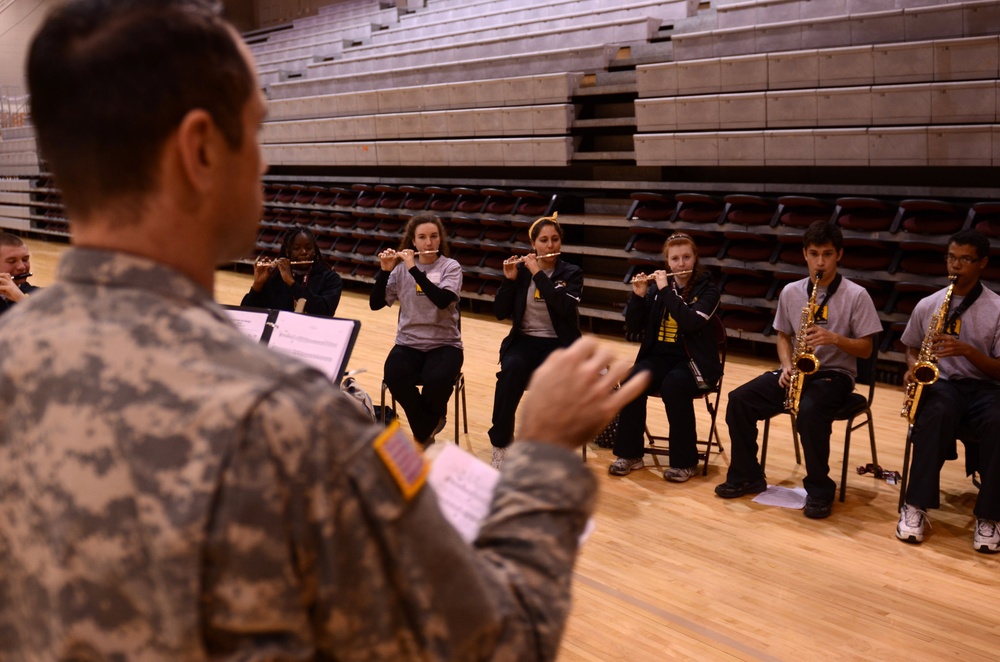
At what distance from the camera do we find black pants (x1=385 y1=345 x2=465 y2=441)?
5.01 metres

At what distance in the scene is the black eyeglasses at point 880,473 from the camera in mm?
4570

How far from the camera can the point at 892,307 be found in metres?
6.39

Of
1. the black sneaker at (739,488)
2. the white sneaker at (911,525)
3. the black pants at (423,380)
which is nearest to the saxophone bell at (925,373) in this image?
the white sneaker at (911,525)

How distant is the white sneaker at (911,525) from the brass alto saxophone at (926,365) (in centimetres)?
41

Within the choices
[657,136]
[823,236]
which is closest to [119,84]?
[823,236]

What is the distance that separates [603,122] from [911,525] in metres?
5.50

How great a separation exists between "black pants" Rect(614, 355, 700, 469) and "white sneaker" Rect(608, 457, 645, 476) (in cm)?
3

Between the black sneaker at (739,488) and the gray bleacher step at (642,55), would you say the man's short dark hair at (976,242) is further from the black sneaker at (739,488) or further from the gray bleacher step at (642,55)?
the gray bleacher step at (642,55)

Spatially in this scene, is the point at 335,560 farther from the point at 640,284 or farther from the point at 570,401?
the point at 640,284

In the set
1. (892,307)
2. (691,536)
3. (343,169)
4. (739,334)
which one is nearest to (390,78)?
(343,169)

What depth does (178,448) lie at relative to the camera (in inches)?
26.7

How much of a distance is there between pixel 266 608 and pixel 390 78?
434 inches

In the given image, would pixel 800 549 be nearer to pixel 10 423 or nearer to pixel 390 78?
pixel 10 423

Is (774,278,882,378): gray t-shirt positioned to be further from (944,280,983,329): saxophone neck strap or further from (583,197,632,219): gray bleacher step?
(583,197,632,219): gray bleacher step
